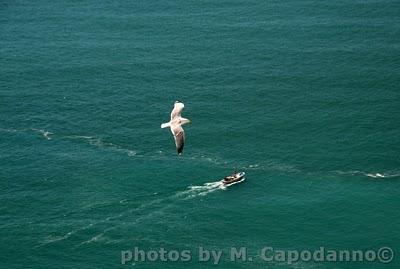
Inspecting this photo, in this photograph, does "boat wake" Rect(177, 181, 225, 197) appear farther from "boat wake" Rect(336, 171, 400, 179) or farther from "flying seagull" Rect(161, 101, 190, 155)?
"flying seagull" Rect(161, 101, 190, 155)

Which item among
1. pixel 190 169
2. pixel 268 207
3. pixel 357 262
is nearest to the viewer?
pixel 357 262

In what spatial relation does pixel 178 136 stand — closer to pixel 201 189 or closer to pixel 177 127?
pixel 177 127

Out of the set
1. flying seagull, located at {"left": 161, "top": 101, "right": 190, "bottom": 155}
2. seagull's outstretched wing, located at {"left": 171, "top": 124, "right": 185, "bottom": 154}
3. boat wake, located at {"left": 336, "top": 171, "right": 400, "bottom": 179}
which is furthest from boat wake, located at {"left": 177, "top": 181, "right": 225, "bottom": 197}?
seagull's outstretched wing, located at {"left": 171, "top": 124, "right": 185, "bottom": 154}

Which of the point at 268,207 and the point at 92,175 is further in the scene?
the point at 92,175

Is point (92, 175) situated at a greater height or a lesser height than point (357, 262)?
greater

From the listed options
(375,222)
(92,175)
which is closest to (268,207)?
(375,222)

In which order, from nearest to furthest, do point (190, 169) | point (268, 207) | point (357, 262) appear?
point (357, 262) < point (268, 207) < point (190, 169)

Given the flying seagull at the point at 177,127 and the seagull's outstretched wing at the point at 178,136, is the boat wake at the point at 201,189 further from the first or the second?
the seagull's outstretched wing at the point at 178,136

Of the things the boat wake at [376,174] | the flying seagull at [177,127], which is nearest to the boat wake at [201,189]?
the boat wake at [376,174]

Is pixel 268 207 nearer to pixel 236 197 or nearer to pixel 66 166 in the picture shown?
pixel 236 197
